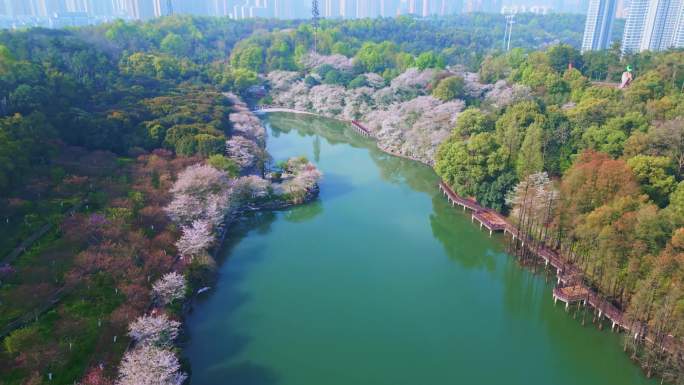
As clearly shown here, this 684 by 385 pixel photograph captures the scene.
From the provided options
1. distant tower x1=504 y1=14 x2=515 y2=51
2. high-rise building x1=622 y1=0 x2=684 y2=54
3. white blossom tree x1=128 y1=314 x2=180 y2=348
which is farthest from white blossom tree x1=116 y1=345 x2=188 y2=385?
distant tower x1=504 y1=14 x2=515 y2=51

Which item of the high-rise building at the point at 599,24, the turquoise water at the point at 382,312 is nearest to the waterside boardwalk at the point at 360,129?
the turquoise water at the point at 382,312

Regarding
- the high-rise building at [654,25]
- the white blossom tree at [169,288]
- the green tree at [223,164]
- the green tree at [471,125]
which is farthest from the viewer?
the high-rise building at [654,25]

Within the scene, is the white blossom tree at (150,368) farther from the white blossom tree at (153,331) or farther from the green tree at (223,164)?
the green tree at (223,164)

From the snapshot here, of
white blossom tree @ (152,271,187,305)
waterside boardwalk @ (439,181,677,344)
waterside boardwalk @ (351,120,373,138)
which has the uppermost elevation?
white blossom tree @ (152,271,187,305)

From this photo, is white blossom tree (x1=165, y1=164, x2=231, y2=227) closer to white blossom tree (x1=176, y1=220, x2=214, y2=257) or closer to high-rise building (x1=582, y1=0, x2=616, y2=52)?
white blossom tree (x1=176, y1=220, x2=214, y2=257)

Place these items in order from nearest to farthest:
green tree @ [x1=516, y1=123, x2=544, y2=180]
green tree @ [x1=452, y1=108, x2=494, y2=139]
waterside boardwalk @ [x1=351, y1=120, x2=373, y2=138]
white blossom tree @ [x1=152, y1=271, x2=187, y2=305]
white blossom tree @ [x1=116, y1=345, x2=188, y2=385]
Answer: white blossom tree @ [x1=116, y1=345, x2=188, y2=385] < white blossom tree @ [x1=152, y1=271, x2=187, y2=305] < green tree @ [x1=516, y1=123, x2=544, y2=180] < green tree @ [x1=452, y1=108, x2=494, y2=139] < waterside boardwalk @ [x1=351, y1=120, x2=373, y2=138]

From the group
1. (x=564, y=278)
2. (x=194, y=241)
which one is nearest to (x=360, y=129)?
(x=194, y=241)
